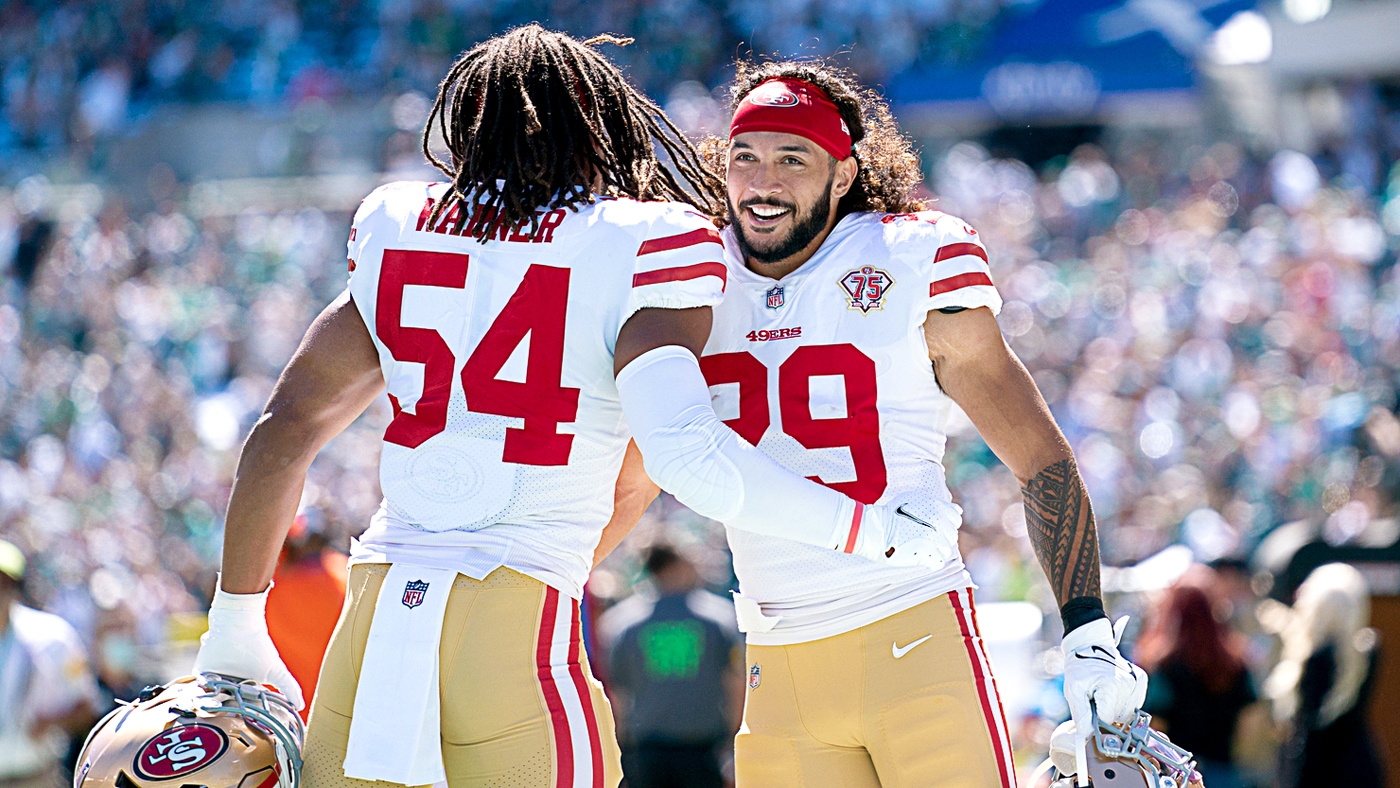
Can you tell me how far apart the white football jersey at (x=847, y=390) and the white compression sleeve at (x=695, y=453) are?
15.4 inches

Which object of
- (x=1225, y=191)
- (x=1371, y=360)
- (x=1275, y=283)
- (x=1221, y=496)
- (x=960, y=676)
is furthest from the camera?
(x=1225, y=191)

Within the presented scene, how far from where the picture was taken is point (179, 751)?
2367 millimetres

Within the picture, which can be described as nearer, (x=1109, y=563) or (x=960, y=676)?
(x=960, y=676)

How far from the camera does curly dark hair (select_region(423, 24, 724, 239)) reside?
101 inches

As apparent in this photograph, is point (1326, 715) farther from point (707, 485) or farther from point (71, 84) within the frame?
point (71, 84)

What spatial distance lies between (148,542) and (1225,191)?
10199mm

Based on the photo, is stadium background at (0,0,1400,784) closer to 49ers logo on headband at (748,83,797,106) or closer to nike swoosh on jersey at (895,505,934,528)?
49ers logo on headband at (748,83,797,106)

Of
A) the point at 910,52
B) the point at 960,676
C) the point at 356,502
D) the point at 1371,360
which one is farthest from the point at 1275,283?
the point at 960,676

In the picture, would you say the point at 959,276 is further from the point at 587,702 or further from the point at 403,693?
the point at 403,693

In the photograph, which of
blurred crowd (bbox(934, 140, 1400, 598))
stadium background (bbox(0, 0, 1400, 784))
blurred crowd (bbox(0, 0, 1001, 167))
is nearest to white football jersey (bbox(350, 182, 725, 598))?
stadium background (bbox(0, 0, 1400, 784))

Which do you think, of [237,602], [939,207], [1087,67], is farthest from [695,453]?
[1087,67]

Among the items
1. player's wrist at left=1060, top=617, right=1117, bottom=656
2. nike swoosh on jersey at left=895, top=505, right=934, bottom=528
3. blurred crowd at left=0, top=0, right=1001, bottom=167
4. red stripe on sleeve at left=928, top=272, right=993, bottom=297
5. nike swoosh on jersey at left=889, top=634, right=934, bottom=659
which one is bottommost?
nike swoosh on jersey at left=889, top=634, right=934, bottom=659

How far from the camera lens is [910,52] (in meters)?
17.5

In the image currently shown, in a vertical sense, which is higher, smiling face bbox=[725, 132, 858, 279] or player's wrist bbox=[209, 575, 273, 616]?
smiling face bbox=[725, 132, 858, 279]
